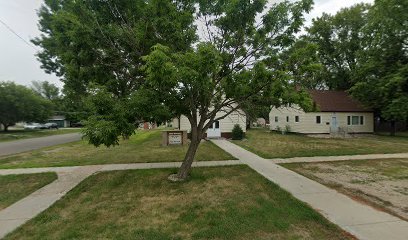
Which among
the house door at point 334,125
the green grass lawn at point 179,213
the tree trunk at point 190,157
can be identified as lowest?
the green grass lawn at point 179,213

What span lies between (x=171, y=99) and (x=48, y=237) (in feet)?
15.4

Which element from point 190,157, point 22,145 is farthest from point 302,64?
point 22,145

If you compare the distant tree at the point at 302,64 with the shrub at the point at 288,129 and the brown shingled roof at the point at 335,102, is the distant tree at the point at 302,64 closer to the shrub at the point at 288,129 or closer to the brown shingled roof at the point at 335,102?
the brown shingled roof at the point at 335,102

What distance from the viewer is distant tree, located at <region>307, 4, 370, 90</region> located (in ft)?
102

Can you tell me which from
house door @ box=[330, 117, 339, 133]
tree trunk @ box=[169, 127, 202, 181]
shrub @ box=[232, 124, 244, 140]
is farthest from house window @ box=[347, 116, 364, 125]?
tree trunk @ box=[169, 127, 202, 181]

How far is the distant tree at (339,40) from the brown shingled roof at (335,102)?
2.78m

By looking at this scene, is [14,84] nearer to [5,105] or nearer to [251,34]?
[5,105]

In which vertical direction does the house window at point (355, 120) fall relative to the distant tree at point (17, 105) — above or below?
Result: below

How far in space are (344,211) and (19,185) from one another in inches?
375

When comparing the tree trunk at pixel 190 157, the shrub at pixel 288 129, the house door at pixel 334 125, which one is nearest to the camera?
the tree trunk at pixel 190 157

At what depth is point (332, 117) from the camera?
92.1 feet

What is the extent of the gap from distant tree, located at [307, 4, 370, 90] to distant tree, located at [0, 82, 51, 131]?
37146 millimetres

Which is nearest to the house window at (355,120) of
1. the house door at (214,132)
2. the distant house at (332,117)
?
the distant house at (332,117)

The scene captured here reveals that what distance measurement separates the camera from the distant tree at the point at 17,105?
112 feet
